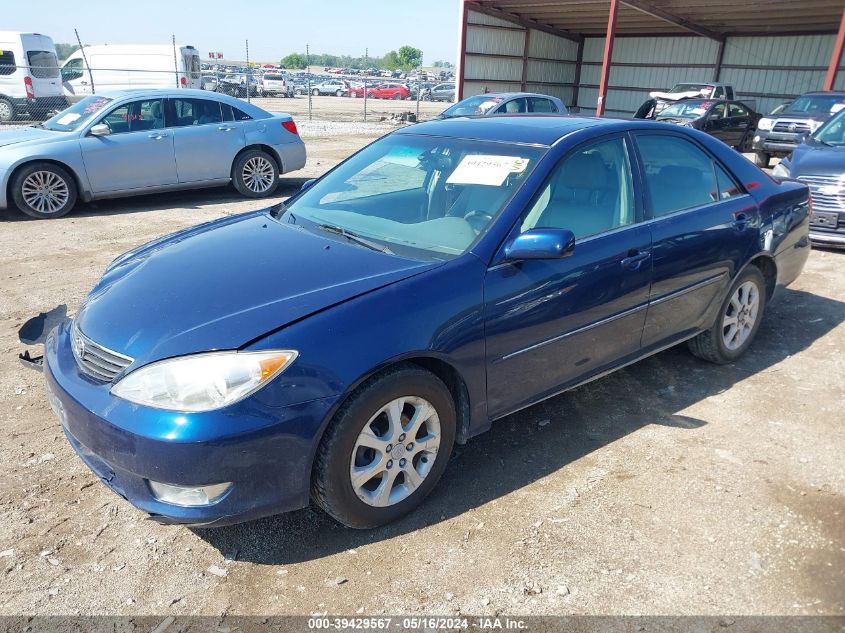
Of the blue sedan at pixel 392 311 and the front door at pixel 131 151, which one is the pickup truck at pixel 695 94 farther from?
the blue sedan at pixel 392 311

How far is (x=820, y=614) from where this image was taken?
2.42 metres

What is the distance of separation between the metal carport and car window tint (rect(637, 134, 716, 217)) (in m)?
16.6

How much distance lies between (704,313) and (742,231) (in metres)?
0.59

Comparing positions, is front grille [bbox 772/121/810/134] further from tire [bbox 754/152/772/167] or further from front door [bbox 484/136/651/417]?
front door [bbox 484/136/651/417]

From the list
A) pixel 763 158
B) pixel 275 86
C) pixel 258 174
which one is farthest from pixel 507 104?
pixel 275 86

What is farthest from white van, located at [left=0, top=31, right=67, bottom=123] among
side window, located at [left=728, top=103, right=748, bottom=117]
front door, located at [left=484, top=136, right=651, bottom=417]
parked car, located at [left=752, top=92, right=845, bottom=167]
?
front door, located at [left=484, top=136, right=651, bottom=417]

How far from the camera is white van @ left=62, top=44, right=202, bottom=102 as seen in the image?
23703mm

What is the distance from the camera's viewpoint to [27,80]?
61.4ft

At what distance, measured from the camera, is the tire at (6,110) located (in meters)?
18.7

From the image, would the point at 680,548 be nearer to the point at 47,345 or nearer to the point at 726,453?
the point at 726,453

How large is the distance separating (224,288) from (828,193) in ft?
22.8

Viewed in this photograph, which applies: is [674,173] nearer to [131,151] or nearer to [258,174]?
[131,151]

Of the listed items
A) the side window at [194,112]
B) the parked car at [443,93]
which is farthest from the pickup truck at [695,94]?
the parked car at [443,93]

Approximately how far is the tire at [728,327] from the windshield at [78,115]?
7.80 metres
